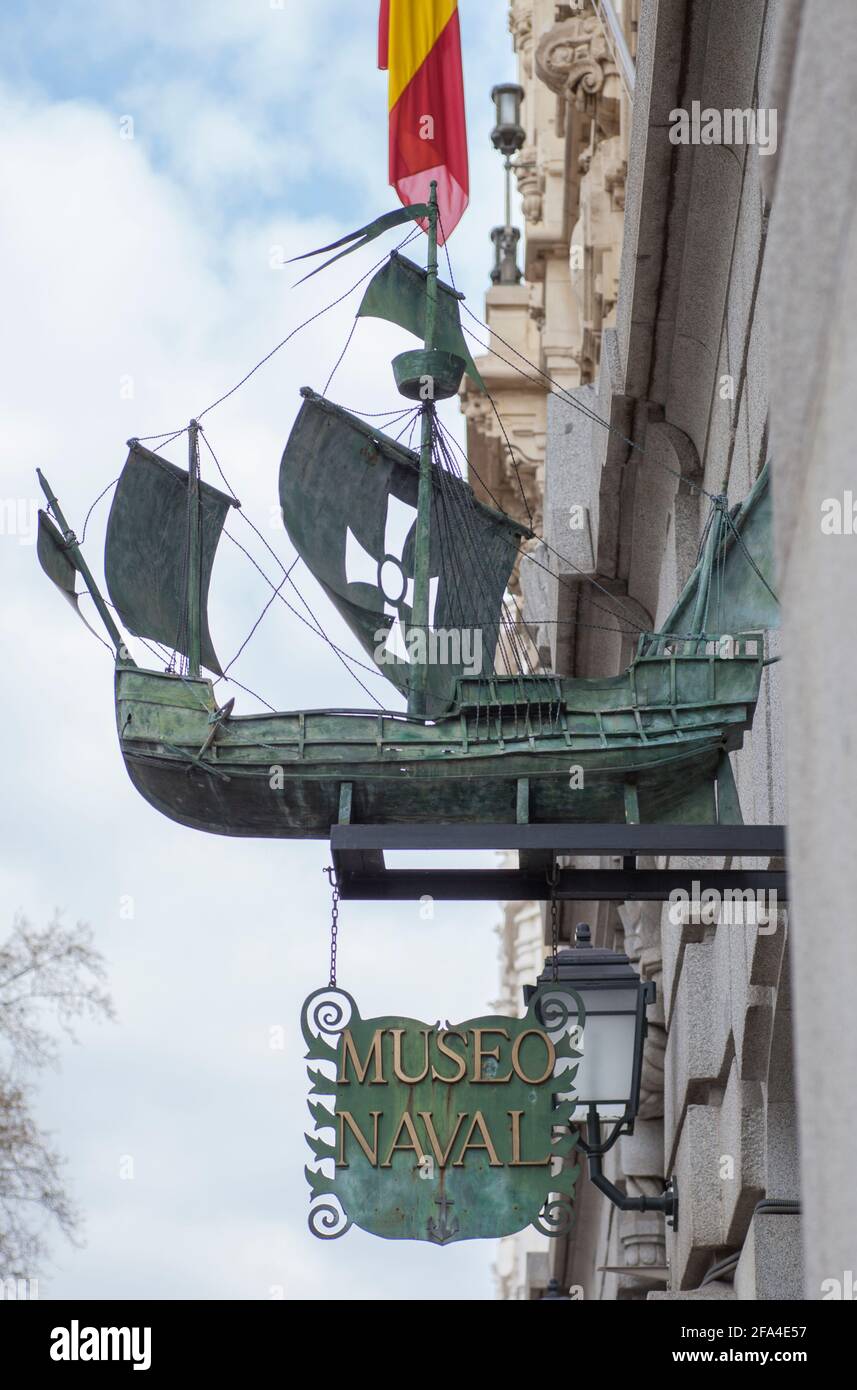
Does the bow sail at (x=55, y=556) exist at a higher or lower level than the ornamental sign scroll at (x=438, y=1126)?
higher

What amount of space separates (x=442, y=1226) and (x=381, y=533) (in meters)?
4.72

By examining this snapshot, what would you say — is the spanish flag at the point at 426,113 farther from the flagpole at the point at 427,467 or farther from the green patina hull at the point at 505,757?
the green patina hull at the point at 505,757

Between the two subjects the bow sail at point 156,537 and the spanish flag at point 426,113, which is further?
the spanish flag at point 426,113

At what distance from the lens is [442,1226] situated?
594cm

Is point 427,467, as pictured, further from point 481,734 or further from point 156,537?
point 481,734

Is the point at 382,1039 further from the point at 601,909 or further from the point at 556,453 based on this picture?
the point at 601,909

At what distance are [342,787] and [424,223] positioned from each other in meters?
3.19

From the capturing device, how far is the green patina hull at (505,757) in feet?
22.4

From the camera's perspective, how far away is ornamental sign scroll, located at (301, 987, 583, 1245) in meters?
5.95

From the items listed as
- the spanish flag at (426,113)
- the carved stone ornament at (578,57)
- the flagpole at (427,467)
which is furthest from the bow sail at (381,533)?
the carved stone ornament at (578,57)

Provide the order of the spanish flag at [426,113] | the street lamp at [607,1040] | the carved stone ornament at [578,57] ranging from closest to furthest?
the street lamp at [607,1040]
the spanish flag at [426,113]
the carved stone ornament at [578,57]

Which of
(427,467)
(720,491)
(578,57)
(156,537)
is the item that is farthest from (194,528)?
(578,57)

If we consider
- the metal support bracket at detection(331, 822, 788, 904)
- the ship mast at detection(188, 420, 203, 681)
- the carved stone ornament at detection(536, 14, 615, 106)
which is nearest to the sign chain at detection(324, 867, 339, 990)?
the metal support bracket at detection(331, 822, 788, 904)
